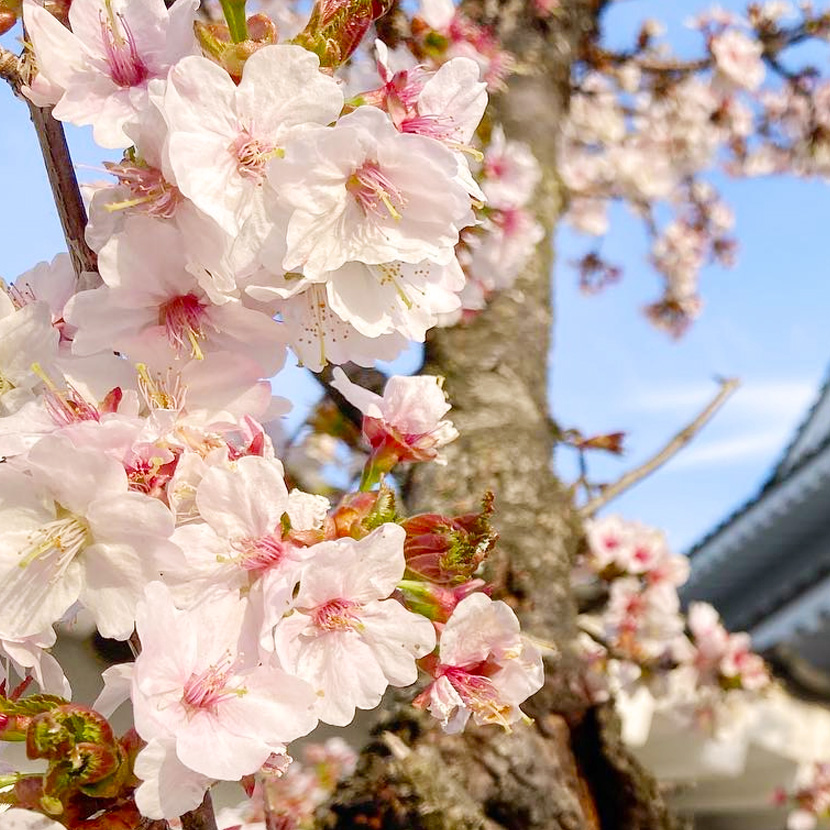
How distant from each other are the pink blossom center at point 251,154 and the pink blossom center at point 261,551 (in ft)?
0.85

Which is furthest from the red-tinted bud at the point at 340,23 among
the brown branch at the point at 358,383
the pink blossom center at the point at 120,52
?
the brown branch at the point at 358,383

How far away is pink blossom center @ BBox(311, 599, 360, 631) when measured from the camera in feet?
2.12

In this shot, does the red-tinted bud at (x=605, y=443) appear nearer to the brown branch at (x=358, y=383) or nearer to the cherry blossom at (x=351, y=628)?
the brown branch at (x=358, y=383)

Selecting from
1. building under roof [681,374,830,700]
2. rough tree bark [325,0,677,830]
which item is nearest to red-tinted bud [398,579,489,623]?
rough tree bark [325,0,677,830]

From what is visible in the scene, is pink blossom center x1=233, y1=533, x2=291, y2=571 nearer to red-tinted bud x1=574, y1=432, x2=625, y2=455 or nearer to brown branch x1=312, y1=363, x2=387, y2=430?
brown branch x1=312, y1=363, x2=387, y2=430

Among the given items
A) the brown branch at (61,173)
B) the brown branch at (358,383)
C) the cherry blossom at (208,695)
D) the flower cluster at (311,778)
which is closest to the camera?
the cherry blossom at (208,695)

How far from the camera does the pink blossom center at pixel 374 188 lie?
0.66m

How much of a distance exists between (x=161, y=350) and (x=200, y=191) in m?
0.13

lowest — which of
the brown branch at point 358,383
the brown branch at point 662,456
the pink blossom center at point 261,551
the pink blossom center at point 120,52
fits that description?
the brown branch at point 662,456

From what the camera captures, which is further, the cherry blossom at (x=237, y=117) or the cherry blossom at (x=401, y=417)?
the cherry blossom at (x=401, y=417)

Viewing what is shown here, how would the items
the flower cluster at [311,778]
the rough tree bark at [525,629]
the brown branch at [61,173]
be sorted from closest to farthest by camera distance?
the brown branch at [61,173]
the rough tree bark at [525,629]
the flower cluster at [311,778]

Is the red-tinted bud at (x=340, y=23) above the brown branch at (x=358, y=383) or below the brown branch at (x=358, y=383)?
above

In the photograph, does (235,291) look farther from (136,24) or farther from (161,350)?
(136,24)

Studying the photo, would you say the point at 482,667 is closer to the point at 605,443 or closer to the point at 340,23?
the point at 340,23
